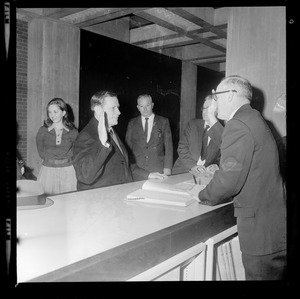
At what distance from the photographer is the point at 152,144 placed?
302 centimetres

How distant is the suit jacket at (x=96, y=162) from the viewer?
1878 millimetres

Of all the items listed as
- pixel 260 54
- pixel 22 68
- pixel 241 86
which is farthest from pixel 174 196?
pixel 22 68

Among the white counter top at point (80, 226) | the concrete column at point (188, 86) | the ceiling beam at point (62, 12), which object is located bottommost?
the white counter top at point (80, 226)

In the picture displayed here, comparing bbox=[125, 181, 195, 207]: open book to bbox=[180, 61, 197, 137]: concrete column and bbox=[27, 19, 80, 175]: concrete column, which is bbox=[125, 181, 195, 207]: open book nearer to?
bbox=[180, 61, 197, 137]: concrete column

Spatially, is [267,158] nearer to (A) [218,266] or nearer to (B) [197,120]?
(A) [218,266]

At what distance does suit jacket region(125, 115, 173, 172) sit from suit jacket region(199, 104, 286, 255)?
1.45 meters

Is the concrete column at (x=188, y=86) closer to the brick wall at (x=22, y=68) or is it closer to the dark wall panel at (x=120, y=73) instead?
the dark wall panel at (x=120, y=73)

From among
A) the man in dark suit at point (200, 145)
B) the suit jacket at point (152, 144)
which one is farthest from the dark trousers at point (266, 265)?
the suit jacket at point (152, 144)

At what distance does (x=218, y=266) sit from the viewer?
161 centimetres

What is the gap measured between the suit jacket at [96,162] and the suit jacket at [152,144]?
741 millimetres

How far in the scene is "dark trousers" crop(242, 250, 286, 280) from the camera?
58.0 inches

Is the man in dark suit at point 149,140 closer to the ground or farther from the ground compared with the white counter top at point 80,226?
farther from the ground

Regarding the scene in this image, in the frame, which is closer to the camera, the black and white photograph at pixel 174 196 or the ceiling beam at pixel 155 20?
the black and white photograph at pixel 174 196
